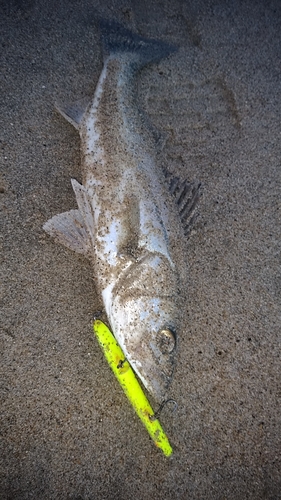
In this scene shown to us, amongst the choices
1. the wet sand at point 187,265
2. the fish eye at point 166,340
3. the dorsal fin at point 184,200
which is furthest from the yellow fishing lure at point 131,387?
the dorsal fin at point 184,200

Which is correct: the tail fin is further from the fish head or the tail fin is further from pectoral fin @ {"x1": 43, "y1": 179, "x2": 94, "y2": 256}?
the fish head

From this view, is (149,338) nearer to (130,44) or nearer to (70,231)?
(70,231)

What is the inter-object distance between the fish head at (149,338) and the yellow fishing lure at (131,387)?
116mm

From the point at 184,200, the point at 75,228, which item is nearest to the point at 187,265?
the point at 184,200

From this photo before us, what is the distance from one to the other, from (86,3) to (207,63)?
4.86 feet

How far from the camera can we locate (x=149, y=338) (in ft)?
9.95

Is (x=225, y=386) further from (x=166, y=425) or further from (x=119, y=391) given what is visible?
(x=119, y=391)

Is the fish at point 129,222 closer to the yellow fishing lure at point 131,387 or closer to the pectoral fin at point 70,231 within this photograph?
the pectoral fin at point 70,231

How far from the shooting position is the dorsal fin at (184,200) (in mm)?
3465

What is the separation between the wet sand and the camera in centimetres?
307

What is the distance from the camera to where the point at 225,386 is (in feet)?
10.9

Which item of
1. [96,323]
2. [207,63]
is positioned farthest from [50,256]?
[207,63]

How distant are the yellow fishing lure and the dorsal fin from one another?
1204 millimetres

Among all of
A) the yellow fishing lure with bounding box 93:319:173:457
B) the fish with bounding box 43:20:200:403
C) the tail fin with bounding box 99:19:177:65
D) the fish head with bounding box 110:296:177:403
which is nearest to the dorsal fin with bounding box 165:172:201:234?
the fish with bounding box 43:20:200:403
